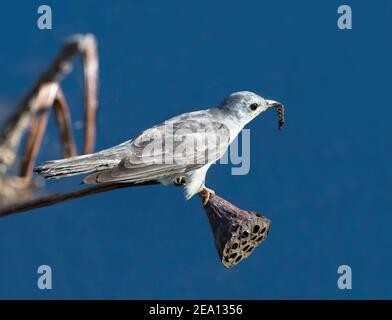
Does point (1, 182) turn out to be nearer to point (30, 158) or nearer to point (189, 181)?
point (30, 158)

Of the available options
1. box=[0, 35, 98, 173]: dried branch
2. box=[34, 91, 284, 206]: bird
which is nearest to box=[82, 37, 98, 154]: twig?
box=[0, 35, 98, 173]: dried branch

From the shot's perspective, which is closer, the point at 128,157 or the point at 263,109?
the point at 128,157

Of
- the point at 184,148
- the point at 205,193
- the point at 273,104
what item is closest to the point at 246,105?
the point at 273,104

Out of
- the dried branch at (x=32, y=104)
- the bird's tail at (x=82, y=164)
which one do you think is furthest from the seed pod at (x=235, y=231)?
the dried branch at (x=32, y=104)

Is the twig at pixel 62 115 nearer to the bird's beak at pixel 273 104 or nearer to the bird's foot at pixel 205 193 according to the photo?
the bird's foot at pixel 205 193

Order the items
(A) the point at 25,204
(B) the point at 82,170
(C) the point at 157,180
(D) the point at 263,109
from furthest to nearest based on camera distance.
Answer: (D) the point at 263,109 < (C) the point at 157,180 < (B) the point at 82,170 < (A) the point at 25,204

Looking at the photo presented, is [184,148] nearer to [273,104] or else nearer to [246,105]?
[246,105]

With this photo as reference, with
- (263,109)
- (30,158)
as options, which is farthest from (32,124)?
(263,109)
